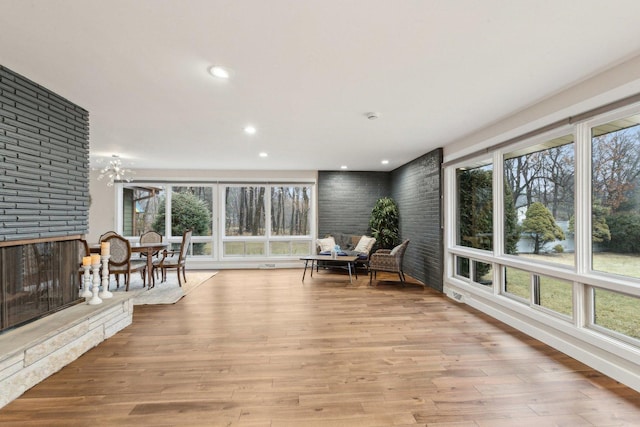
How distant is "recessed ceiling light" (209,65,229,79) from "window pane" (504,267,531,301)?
3.69 metres

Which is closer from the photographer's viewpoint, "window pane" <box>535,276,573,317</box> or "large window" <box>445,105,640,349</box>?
"large window" <box>445,105,640,349</box>

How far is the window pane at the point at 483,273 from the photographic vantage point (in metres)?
3.91

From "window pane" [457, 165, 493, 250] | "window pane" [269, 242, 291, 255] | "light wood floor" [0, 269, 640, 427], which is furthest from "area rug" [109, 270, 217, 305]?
"window pane" [457, 165, 493, 250]

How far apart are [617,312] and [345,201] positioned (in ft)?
17.4

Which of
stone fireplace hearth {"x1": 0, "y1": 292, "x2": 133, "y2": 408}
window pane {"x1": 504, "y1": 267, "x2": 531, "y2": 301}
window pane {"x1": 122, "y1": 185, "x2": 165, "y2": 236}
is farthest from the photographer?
window pane {"x1": 122, "y1": 185, "x2": 165, "y2": 236}

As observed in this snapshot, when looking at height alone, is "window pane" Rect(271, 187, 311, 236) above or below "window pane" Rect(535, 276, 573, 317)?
above

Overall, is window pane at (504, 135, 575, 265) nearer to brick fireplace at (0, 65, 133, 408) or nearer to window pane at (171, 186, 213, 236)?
brick fireplace at (0, 65, 133, 408)

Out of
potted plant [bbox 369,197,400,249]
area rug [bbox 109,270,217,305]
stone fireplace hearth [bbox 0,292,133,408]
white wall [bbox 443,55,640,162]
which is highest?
white wall [bbox 443,55,640,162]

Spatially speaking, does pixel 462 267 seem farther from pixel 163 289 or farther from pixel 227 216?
pixel 227 216

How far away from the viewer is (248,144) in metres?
4.58

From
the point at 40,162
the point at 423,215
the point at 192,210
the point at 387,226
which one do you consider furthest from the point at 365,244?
the point at 40,162

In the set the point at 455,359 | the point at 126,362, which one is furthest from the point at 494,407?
the point at 126,362

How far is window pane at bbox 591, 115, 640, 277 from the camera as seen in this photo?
2283 mm

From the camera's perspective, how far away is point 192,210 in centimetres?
707
